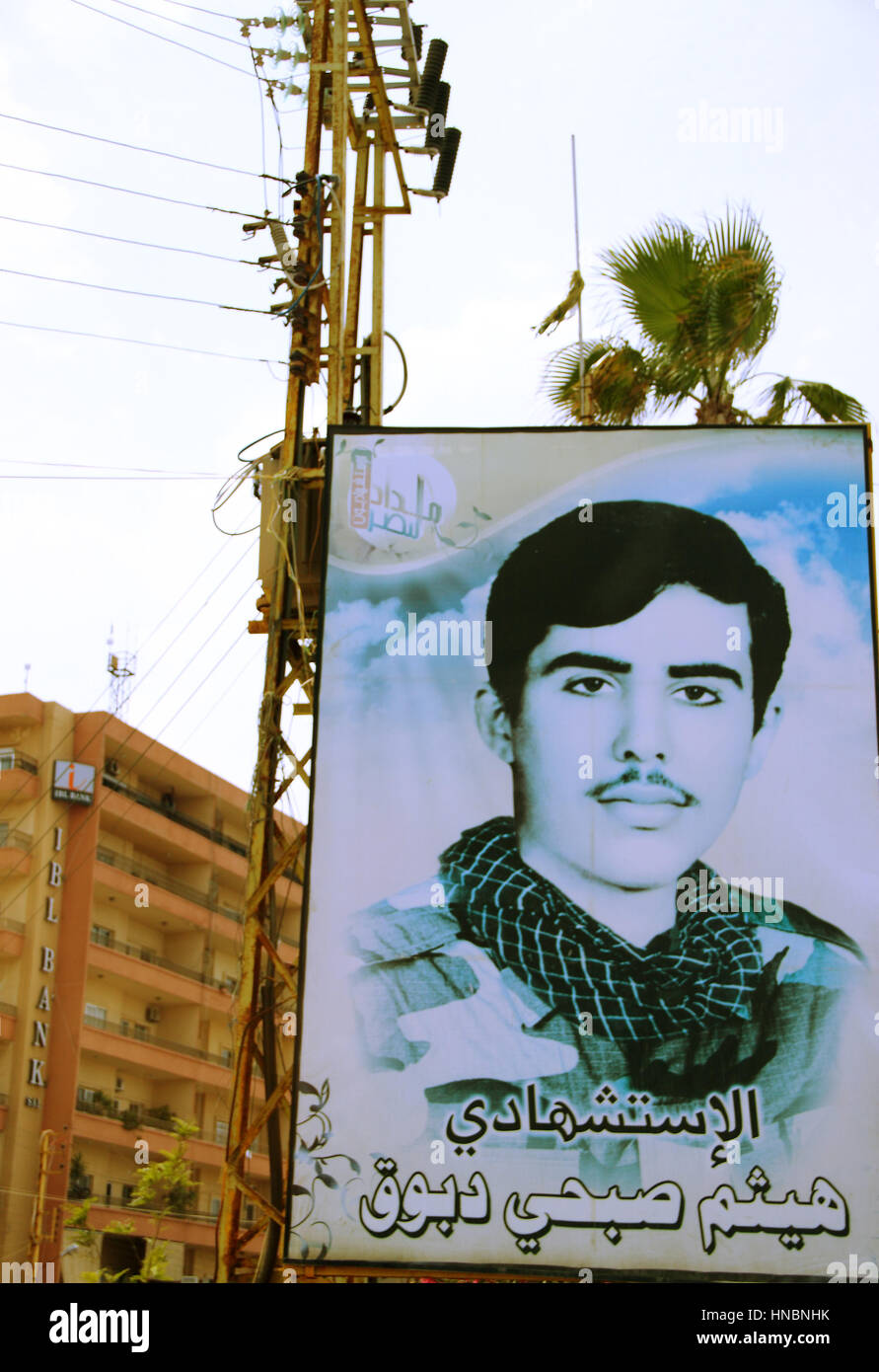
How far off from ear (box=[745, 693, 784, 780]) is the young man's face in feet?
0.07

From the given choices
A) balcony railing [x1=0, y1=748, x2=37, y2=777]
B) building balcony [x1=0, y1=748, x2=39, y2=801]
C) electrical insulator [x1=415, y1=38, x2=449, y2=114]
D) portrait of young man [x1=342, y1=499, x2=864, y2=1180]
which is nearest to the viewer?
portrait of young man [x1=342, y1=499, x2=864, y2=1180]

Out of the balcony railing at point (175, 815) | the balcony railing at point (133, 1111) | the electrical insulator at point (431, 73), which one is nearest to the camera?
A: the electrical insulator at point (431, 73)

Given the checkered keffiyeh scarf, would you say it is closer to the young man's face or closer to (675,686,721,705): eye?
the young man's face

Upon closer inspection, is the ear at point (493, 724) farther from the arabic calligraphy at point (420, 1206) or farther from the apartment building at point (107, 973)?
the apartment building at point (107, 973)

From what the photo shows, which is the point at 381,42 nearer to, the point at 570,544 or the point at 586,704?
the point at 570,544

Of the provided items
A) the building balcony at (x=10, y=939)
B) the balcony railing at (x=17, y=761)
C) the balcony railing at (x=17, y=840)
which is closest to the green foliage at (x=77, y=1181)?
the building balcony at (x=10, y=939)

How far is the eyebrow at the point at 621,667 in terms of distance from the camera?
35.9ft

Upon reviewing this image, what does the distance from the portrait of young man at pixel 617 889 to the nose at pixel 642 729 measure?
1 cm

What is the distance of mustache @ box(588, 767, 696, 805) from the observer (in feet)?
35.0

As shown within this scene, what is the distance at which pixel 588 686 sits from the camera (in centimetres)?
1096

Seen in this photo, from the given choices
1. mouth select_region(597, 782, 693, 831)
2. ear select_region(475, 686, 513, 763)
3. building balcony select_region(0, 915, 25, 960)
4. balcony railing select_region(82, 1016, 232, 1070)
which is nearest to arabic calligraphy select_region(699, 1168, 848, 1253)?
mouth select_region(597, 782, 693, 831)

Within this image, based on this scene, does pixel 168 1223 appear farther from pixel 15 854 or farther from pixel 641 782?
pixel 641 782

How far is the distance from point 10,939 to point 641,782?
30519 millimetres

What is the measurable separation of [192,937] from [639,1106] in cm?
3561
